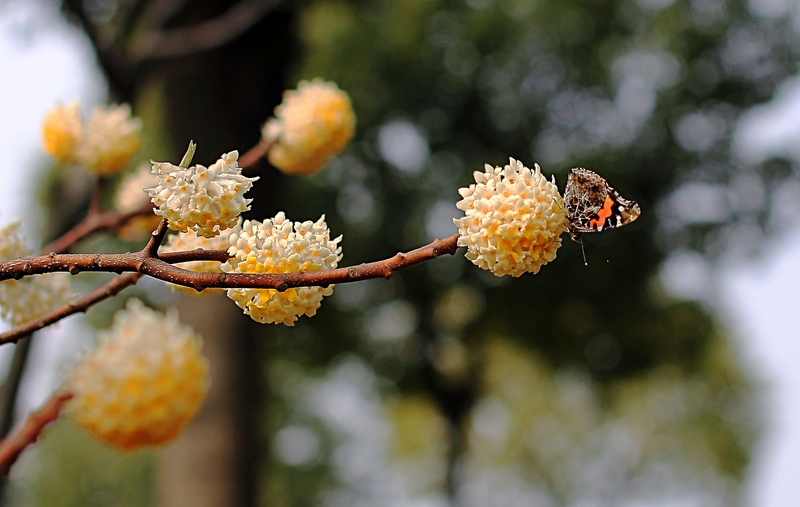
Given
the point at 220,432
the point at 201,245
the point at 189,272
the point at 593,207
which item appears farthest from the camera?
the point at 220,432

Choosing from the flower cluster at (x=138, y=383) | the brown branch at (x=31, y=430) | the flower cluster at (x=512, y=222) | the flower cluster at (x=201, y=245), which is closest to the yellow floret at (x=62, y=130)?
the flower cluster at (x=138, y=383)

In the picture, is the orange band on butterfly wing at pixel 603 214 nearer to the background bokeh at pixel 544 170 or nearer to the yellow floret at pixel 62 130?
the yellow floret at pixel 62 130

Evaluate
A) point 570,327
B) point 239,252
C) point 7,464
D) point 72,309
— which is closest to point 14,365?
point 7,464

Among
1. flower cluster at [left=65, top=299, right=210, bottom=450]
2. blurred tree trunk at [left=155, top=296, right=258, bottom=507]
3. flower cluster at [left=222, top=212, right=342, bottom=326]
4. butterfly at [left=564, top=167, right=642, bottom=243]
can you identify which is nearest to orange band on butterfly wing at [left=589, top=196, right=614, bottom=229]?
butterfly at [left=564, top=167, right=642, bottom=243]

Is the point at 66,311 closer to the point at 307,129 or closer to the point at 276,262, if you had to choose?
the point at 276,262

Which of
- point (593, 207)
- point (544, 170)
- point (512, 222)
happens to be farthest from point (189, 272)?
point (544, 170)

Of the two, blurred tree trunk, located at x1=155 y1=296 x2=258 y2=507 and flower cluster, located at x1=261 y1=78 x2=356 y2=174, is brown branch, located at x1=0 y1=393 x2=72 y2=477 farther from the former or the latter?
blurred tree trunk, located at x1=155 y1=296 x2=258 y2=507
